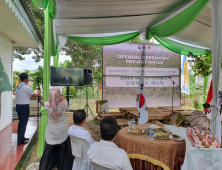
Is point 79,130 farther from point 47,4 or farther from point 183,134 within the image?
point 47,4

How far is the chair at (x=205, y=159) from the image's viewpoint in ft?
6.20

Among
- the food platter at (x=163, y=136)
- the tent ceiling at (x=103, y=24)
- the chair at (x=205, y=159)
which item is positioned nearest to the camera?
the chair at (x=205, y=159)

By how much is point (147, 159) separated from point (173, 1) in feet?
10.2

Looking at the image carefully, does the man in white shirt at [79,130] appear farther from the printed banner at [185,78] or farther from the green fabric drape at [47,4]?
the printed banner at [185,78]

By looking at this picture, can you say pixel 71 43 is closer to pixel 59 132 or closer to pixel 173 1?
pixel 173 1

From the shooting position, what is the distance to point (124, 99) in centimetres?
679

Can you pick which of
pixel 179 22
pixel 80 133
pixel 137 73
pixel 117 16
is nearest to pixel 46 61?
pixel 80 133

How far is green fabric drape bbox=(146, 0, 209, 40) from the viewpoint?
3359 mm

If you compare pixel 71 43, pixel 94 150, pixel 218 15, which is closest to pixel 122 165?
pixel 94 150

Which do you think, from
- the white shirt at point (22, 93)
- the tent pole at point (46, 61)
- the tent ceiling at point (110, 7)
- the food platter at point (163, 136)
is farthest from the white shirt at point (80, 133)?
the tent ceiling at point (110, 7)

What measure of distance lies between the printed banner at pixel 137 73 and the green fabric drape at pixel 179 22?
56.1 inches

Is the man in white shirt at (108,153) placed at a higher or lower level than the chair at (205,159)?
higher

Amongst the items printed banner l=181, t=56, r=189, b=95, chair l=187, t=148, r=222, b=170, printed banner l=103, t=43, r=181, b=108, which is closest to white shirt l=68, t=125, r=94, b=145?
chair l=187, t=148, r=222, b=170

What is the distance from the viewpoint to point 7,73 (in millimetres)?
5223
